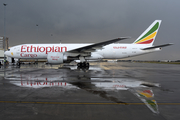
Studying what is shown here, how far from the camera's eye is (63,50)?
1814cm

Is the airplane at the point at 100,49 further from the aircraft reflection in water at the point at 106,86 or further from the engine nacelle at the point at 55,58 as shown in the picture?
the aircraft reflection in water at the point at 106,86

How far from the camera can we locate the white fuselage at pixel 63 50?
59.3ft

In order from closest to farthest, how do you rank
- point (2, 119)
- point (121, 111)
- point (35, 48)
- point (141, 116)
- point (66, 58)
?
1. point (2, 119)
2. point (141, 116)
3. point (121, 111)
4. point (66, 58)
5. point (35, 48)

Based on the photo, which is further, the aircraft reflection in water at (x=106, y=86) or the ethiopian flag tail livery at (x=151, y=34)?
the ethiopian flag tail livery at (x=151, y=34)

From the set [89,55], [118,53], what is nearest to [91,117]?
[89,55]

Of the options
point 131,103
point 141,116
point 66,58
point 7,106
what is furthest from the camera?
point 66,58

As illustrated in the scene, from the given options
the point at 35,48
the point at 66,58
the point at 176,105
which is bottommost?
the point at 176,105

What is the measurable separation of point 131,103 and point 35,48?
17.8 m

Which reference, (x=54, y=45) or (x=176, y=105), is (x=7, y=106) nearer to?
(x=176, y=105)

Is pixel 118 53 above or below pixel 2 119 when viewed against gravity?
above

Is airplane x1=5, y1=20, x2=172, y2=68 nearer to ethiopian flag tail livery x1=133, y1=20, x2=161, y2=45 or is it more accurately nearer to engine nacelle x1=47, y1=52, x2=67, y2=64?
ethiopian flag tail livery x1=133, y1=20, x2=161, y2=45

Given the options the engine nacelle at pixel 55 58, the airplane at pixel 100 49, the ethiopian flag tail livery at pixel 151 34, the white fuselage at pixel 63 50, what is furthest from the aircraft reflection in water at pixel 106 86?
the ethiopian flag tail livery at pixel 151 34

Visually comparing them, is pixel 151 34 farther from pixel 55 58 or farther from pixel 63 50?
pixel 55 58

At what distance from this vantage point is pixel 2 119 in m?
2.65
